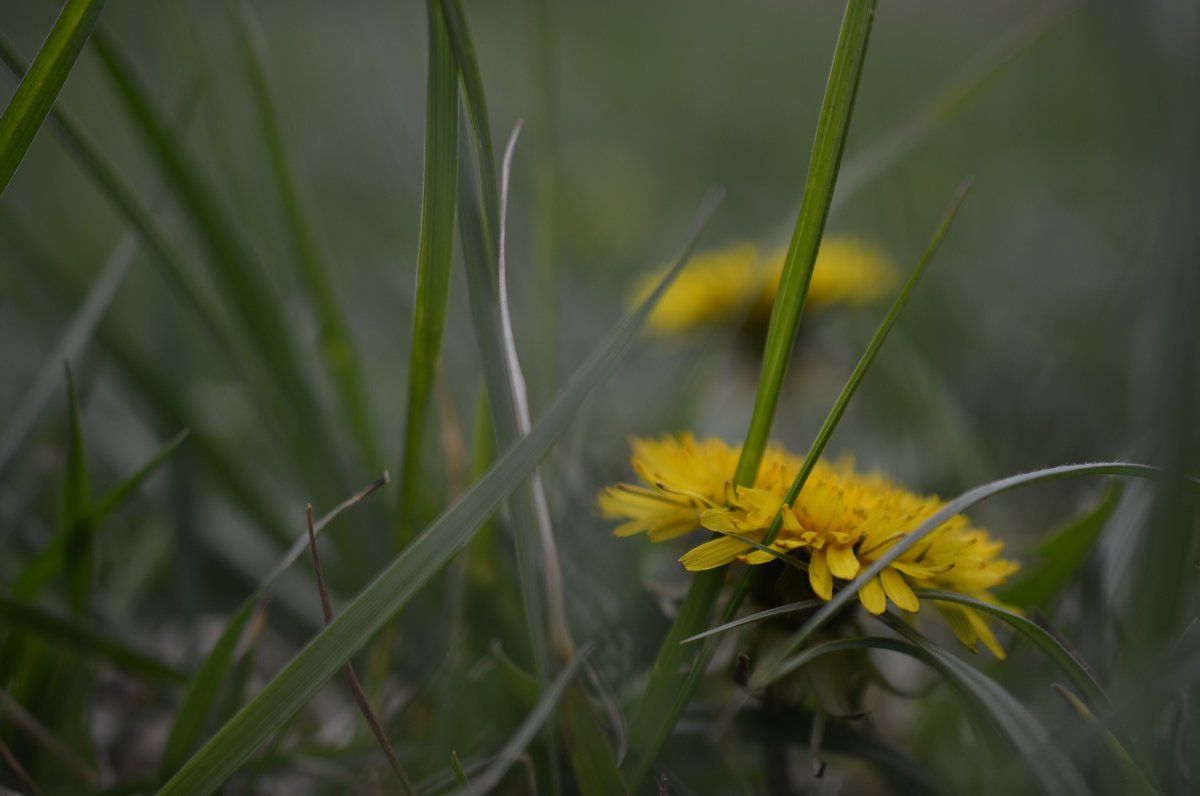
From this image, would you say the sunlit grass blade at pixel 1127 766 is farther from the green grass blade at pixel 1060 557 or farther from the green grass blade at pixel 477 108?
the green grass blade at pixel 477 108

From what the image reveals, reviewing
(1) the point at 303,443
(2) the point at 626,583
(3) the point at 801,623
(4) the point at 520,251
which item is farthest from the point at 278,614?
(4) the point at 520,251

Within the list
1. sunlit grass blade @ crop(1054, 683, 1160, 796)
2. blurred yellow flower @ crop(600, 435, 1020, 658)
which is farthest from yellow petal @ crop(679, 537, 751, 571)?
sunlit grass blade @ crop(1054, 683, 1160, 796)

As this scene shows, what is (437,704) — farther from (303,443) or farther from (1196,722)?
(1196,722)

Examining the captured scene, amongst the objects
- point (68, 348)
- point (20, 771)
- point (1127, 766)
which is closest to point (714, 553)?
point (1127, 766)

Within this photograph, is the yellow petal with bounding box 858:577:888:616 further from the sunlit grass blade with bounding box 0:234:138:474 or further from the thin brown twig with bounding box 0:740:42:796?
the sunlit grass blade with bounding box 0:234:138:474

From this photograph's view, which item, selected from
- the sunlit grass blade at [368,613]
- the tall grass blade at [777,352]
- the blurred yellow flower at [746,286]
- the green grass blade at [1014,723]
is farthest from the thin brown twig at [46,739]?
the blurred yellow flower at [746,286]

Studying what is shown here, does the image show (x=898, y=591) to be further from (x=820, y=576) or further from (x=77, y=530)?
(x=77, y=530)
